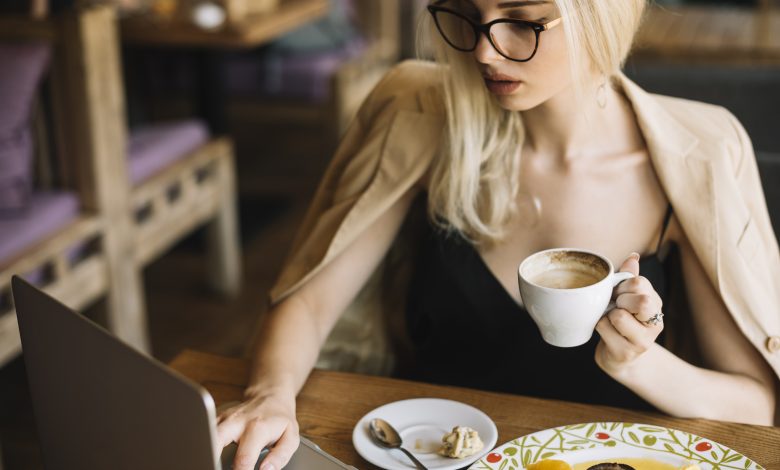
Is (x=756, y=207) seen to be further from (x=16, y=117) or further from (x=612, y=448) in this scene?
(x=16, y=117)

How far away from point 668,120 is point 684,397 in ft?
1.40

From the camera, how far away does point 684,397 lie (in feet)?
3.72

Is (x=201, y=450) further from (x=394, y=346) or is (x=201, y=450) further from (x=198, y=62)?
(x=198, y=62)

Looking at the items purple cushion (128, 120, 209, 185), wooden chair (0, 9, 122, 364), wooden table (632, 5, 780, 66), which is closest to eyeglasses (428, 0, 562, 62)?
wooden chair (0, 9, 122, 364)

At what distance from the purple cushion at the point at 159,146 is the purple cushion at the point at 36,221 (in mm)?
313

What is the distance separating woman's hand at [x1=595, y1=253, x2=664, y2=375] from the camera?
3.22ft

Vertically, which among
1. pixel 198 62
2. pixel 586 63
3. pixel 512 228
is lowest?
pixel 198 62

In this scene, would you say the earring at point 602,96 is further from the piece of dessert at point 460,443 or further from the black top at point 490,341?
the piece of dessert at point 460,443

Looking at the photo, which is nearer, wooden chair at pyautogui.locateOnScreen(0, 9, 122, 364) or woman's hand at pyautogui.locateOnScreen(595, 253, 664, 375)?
woman's hand at pyautogui.locateOnScreen(595, 253, 664, 375)

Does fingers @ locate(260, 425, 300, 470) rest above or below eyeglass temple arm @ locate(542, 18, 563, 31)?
below

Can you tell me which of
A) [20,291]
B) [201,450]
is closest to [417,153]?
[20,291]

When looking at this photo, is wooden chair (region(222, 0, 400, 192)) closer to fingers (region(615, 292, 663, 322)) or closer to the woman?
the woman

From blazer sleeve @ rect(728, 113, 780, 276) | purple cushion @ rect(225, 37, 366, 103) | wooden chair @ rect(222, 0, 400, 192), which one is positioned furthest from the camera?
purple cushion @ rect(225, 37, 366, 103)

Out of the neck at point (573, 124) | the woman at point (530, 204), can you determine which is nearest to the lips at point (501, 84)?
the woman at point (530, 204)
